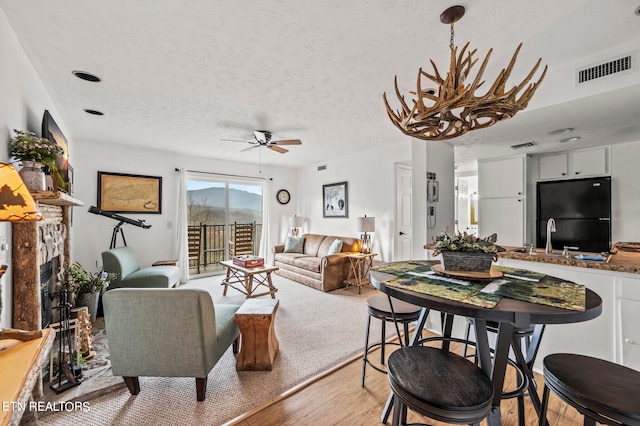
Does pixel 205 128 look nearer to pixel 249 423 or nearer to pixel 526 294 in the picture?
pixel 249 423

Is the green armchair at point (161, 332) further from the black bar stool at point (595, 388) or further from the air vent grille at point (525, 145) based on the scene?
the air vent grille at point (525, 145)

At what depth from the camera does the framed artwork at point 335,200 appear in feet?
18.7

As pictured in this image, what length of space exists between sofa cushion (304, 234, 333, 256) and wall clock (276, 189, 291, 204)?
1.26m

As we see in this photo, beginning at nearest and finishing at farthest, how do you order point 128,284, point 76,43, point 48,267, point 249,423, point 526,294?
point 526,294 < point 249,423 < point 76,43 < point 48,267 < point 128,284

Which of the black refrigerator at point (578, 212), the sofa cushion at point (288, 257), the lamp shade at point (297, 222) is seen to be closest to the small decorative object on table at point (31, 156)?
the sofa cushion at point (288, 257)

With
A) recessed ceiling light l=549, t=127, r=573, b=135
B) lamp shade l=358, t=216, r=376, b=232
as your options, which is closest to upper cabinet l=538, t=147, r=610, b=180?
recessed ceiling light l=549, t=127, r=573, b=135

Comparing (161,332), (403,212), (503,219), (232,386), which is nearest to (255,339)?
(232,386)

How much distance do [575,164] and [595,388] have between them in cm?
428

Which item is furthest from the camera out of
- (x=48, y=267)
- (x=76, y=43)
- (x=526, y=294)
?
(x=48, y=267)

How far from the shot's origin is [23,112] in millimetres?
2035

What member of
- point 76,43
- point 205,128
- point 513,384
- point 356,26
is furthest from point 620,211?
point 76,43

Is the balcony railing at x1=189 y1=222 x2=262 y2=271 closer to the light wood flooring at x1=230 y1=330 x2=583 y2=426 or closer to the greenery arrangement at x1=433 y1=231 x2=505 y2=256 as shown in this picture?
the light wood flooring at x1=230 y1=330 x2=583 y2=426

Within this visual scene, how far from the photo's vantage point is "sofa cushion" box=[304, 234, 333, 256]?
5.67m

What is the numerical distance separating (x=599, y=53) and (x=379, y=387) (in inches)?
117
